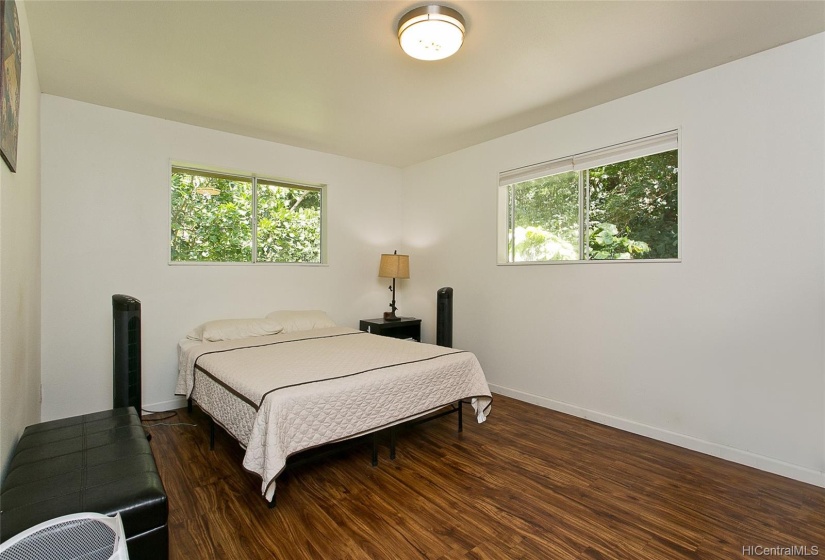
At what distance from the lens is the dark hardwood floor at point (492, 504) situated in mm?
1696

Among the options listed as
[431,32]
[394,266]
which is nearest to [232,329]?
[394,266]

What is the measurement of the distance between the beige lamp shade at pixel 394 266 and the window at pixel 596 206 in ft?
3.95

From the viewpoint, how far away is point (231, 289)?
3.79 meters

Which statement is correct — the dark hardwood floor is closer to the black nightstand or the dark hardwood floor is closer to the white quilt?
the white quilt

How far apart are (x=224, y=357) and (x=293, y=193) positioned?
7.07ft

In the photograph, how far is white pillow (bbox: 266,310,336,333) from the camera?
3.87 m

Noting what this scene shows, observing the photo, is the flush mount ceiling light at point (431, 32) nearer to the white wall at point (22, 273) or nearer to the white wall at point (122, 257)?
the white wall at point (22, 273)

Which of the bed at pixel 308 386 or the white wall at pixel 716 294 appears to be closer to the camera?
the bed at pixel 308 386

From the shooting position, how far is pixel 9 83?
156cm

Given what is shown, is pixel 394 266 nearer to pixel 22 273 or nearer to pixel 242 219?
pixel 242 219

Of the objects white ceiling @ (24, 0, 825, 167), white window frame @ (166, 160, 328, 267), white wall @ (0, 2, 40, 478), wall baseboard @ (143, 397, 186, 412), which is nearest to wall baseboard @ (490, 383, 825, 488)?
white ceiling @ (24, 0, 825, 167)

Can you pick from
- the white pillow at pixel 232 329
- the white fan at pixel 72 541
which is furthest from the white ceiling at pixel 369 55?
the white fan at pixel 72 541

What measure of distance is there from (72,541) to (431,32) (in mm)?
2390

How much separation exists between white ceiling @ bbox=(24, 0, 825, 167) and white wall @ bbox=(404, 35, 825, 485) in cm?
24
